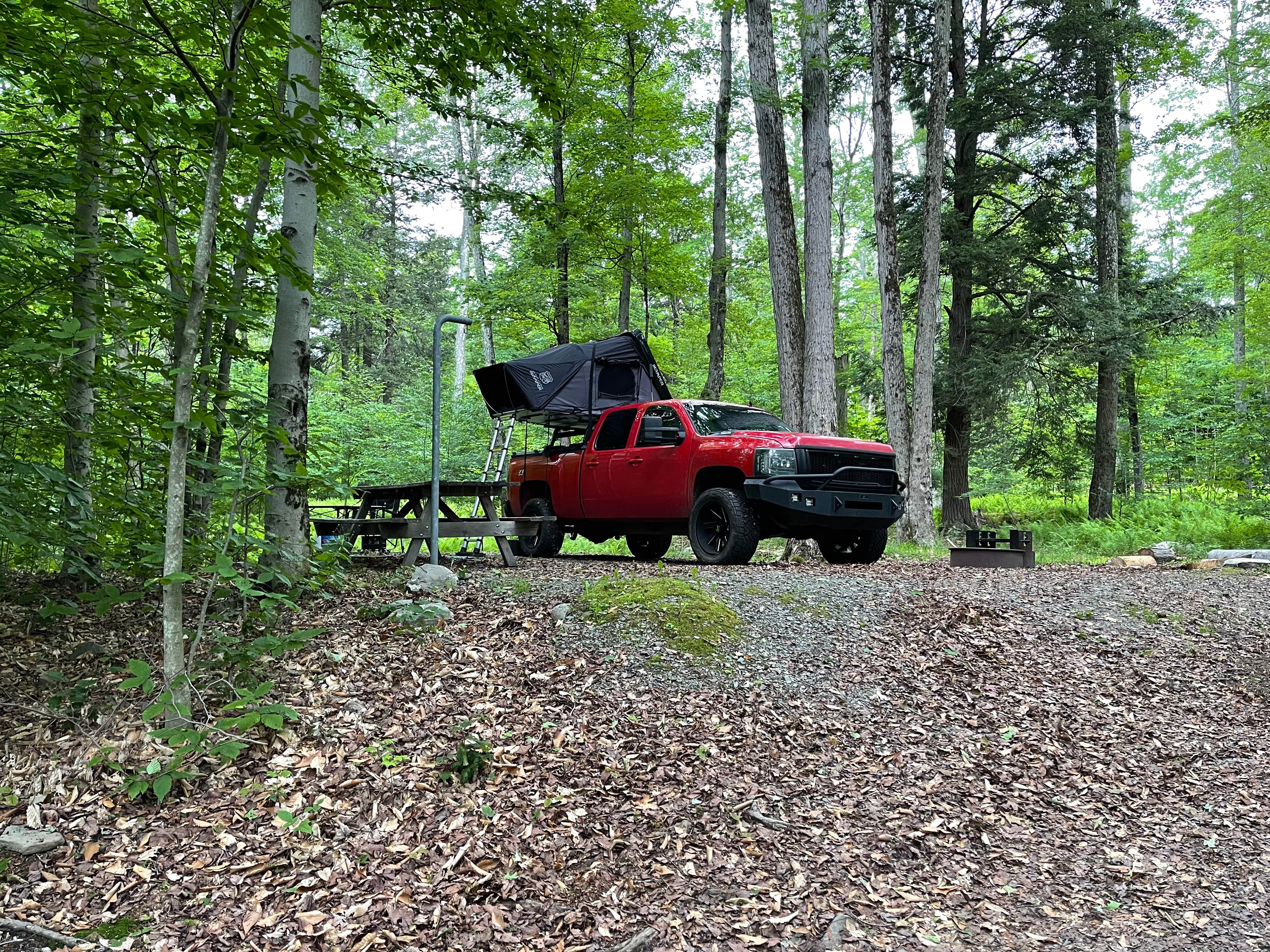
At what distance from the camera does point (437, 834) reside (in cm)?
329

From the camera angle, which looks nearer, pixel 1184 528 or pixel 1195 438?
pixel 1184 528

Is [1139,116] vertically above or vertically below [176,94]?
above

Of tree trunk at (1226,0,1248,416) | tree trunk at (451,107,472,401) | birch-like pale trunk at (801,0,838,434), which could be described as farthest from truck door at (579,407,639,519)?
tree trunk at (1226,0,1248,416)

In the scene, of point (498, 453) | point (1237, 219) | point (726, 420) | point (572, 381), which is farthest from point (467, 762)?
point (1237, 219)

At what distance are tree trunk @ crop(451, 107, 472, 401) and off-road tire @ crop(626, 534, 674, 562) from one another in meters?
9.37

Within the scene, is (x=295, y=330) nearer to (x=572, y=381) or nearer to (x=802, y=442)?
(x=802, y=442)

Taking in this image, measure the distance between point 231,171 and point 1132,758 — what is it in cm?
791

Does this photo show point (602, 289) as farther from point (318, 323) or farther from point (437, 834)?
point (437, 834)

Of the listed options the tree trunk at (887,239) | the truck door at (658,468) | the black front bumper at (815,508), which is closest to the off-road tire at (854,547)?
the black front bumper at (815,508)

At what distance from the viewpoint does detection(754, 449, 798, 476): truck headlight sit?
25.4 feet

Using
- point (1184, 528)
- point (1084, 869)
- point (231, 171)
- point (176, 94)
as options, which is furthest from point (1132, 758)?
point (1184, 528)

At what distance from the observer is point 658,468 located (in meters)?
8.86

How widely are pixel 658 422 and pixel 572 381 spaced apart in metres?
2.46

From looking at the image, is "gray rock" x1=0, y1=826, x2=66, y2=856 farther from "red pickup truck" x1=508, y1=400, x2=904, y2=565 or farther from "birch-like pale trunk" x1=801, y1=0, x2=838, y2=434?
"birch-like pale trunk" x1=801, y1=0, x2=838, y2=434
